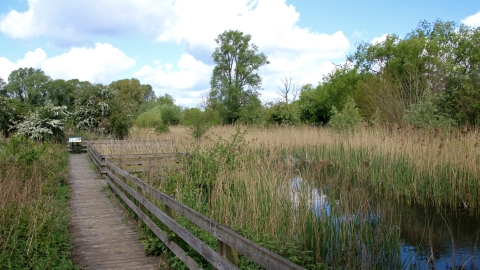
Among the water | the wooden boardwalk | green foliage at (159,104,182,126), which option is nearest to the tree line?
green foliage at (159,104,182,126)

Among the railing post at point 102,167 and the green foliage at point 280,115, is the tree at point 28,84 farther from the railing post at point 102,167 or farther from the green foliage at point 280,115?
the railing post at point 102,167

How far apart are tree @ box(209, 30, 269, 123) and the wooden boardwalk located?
30822mm

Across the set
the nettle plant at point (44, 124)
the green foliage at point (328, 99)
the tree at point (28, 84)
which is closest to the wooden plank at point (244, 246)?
the nettle plant at point (44, 124)

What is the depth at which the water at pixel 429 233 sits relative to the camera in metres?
5.88

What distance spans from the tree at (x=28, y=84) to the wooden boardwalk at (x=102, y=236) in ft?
200

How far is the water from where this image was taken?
5875mm

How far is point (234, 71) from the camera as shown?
42.6 metres

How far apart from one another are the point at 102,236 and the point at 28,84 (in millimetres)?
70153

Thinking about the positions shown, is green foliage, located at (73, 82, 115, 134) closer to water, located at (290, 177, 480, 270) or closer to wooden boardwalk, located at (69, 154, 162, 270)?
wooden boardwalk, located at (69, 154, 162, 270)

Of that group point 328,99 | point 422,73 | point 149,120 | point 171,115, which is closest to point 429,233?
point 422,73

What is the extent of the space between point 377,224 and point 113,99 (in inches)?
926

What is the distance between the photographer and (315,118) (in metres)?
33.0

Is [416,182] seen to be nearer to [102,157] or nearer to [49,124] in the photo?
[102,157]

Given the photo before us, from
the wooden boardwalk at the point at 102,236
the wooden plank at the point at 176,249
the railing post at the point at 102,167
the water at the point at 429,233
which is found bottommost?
the water at the point at 429,233
